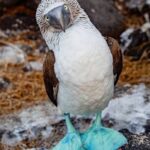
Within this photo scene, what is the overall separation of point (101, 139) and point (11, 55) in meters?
1.97

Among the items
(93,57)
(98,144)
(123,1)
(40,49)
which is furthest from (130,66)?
(93,57)

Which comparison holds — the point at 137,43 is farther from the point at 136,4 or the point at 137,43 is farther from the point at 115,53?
the point at 115,53

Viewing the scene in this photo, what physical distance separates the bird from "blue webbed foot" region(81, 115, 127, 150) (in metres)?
0.19

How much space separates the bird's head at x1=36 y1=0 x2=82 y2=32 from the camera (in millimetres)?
2850

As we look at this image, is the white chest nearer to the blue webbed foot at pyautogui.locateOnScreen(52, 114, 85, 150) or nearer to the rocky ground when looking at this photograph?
the blue webbed foot at pyautogui.locateOnScreen(52, 114, 85, 150)

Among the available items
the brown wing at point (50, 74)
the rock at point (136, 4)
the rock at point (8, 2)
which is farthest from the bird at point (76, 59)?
the rock at point (8, 2)

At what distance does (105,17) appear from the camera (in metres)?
4.87

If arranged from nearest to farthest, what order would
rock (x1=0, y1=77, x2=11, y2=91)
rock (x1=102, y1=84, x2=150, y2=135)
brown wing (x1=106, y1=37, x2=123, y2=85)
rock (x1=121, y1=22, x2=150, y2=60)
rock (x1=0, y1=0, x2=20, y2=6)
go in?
brown wing (x1=106, y1=37, x2=123, y2=85) < rock (x1=102, y1=84, x2=150, y2=135) < rock (x1=0, y1=77, x2=11, y2=91) < rock (x1=121, y1=22, x2=150, y2=60) < rock (x1=0, y1=0, x2=20, y2=6)

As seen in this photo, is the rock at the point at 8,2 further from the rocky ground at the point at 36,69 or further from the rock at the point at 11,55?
the rock at the point at 11,55

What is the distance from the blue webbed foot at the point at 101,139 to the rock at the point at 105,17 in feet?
5.01

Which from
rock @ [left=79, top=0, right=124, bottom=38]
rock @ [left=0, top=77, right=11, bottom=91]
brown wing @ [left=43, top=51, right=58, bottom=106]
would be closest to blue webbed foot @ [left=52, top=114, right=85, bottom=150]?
brown wing @ [left=43, top=51, right=58, bottom=106]

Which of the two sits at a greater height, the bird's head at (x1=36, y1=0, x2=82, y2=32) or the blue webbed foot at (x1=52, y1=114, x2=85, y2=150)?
the bird's head at (x1=36, y1=0, x2=82, y2=32)

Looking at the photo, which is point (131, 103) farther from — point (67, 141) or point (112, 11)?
point (112, 11)

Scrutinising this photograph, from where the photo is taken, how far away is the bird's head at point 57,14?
285 cm
